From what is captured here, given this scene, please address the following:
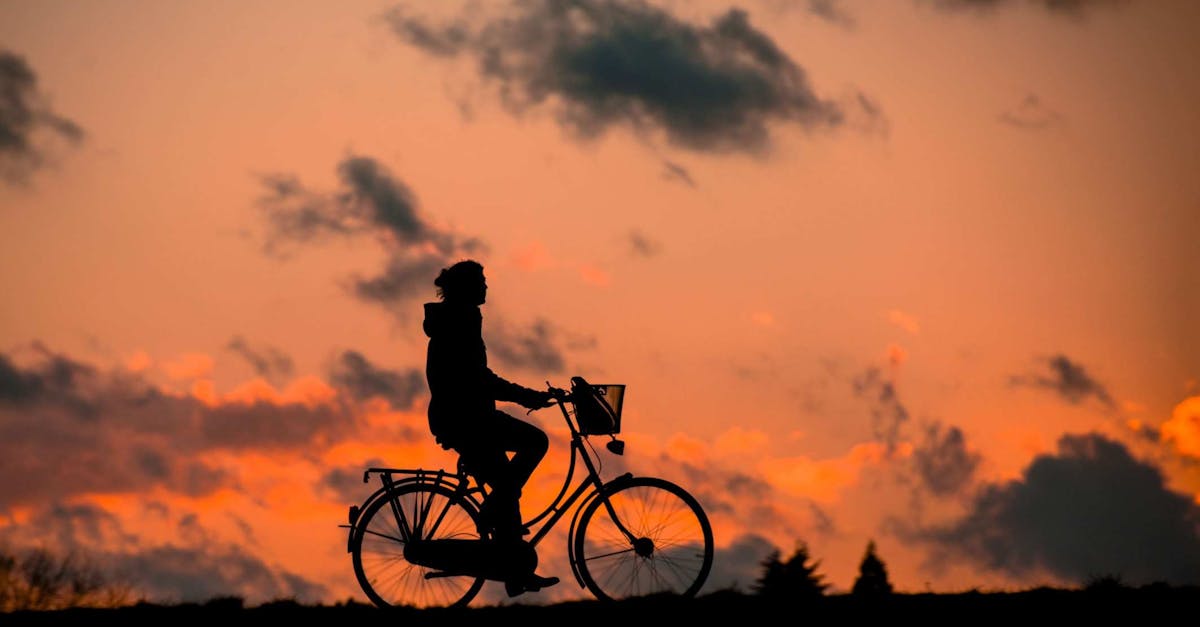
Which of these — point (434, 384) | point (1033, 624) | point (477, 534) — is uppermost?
point (434, 384)

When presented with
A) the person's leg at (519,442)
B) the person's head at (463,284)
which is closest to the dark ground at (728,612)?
the person's leg at (519,442)

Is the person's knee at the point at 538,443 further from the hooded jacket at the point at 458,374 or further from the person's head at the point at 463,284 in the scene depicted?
the person's head at the point at 463,284

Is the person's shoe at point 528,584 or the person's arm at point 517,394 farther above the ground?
the person's arm at point 517,394

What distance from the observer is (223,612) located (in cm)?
1132

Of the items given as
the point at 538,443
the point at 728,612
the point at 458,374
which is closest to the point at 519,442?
the point at 538,443

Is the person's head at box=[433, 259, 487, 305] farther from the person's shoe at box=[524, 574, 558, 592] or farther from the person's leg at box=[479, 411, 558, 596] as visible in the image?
the person's shoe at box=[524, 574, 558, 592]

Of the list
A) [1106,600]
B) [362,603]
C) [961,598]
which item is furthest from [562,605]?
[1106,600]

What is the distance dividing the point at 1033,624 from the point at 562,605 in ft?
11.5

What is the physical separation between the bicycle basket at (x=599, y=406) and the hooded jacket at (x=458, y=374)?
1.79ft

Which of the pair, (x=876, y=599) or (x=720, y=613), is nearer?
(x=720, y=613)

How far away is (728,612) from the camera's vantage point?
1055 centimetres

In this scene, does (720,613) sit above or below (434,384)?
below

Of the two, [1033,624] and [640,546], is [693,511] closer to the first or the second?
[640,546]

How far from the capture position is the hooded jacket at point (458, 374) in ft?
35.6
